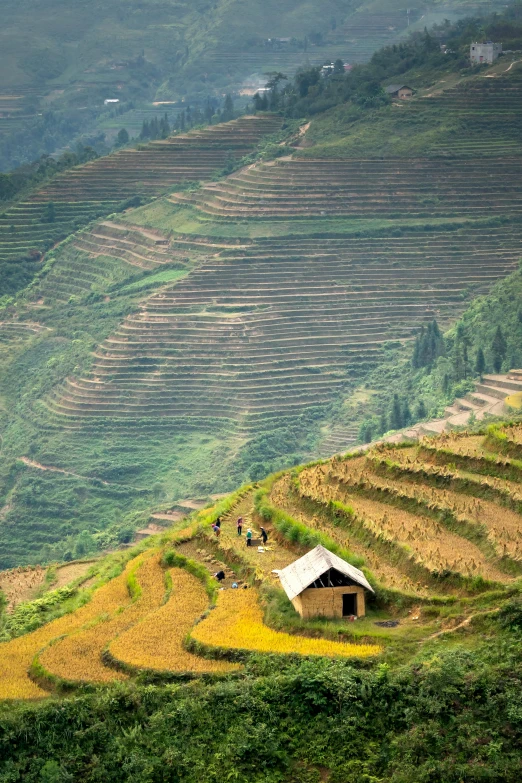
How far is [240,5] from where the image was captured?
5108 inches

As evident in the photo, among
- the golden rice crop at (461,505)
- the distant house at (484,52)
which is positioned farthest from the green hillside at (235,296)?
the golden rice crop at (461,505)

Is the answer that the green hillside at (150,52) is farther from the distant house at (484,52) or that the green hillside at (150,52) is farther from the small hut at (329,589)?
the small hut at (329,589)

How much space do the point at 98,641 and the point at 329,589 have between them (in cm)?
276

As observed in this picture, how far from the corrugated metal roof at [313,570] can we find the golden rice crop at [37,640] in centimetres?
289

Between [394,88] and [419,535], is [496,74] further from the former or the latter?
[419,535]

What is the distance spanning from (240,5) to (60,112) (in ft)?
54.7

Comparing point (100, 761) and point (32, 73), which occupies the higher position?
point (32, 73)

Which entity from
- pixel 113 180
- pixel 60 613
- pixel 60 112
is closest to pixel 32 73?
pixel 60 112

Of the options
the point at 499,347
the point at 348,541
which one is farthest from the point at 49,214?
the point at 348,541

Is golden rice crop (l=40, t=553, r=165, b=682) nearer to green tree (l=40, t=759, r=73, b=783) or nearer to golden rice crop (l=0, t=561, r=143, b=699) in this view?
golden rice crop (l=0, t=561, r=143, b=699)

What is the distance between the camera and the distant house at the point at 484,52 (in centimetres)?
7881

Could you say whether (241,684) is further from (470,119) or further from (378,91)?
(378,91)

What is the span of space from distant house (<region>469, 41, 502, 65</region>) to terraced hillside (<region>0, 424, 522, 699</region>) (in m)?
56.9

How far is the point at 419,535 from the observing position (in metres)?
19.7
